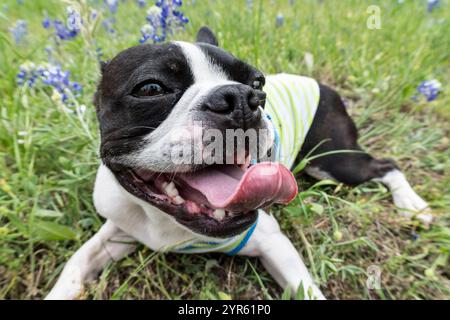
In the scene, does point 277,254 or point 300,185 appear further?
point 300,185

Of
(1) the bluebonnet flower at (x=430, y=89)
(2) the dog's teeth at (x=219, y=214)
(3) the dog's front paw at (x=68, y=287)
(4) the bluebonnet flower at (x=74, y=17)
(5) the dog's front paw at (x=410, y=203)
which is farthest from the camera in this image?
(1) the bluebonnet flower at (x=430, y=89)

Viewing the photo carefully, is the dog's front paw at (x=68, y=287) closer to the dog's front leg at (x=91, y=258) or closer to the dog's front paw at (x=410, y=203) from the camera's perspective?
the dog's front leg at (x=91, y=258)

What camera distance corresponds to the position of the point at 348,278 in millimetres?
1914

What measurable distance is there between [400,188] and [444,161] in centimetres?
57

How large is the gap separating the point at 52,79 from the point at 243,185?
165 centimetres

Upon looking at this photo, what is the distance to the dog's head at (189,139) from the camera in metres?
1.31

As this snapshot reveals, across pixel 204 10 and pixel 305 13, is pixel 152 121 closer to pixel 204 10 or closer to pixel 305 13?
pixel 204 10

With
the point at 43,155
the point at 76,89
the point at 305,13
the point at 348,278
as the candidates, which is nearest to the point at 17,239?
the point at 43,155

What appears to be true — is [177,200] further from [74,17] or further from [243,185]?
[74,17]

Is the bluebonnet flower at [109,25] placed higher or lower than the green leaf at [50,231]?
higher

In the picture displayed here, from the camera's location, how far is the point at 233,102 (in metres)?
1.33

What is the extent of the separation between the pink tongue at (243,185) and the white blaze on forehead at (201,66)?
43 cm

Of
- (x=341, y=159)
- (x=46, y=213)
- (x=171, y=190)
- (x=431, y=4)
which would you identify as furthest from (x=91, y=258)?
(x=431, y=4)

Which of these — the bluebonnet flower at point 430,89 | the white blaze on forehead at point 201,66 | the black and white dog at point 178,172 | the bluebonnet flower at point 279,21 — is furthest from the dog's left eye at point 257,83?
the bluebonnet flower at point 279,21
